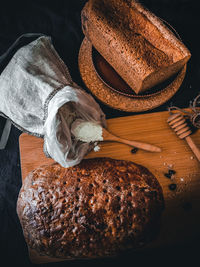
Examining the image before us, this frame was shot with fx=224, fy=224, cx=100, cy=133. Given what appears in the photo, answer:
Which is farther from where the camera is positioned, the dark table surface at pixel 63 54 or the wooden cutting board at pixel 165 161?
the dark table surface at pixel 63 54

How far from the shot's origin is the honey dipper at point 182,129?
4.13 feet

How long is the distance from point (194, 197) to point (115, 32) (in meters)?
1.00

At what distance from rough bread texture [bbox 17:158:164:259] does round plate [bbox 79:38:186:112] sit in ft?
1.33

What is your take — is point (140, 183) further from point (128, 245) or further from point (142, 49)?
point (142, 49)

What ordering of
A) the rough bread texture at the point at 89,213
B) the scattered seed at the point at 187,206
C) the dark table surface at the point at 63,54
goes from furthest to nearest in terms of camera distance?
1. the dark table surface at the point at 63,54
2. the scattered seed at the point at 187,206
3. the rough bread texture at the point at 89,213

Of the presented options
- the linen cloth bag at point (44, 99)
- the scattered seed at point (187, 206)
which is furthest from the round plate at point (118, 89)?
the scattered seed at point (187, 206)

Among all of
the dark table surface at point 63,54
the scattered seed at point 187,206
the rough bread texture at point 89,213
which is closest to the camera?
the rough bread texture at point 89,213

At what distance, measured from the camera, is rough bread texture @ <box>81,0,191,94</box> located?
3.65ft

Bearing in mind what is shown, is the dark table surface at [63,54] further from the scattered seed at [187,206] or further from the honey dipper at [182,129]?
the scattered seed at [187,206]

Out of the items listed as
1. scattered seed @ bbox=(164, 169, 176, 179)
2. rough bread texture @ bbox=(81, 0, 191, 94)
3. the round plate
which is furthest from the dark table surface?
Result: scattered seed @ bbox=(164, 169, 176, 179)

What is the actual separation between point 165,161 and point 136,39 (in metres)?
0.68

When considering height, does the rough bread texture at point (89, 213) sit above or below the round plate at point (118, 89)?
below

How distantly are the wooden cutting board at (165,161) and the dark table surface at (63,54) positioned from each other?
0.42 ft

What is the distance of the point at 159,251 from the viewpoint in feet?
4.85
